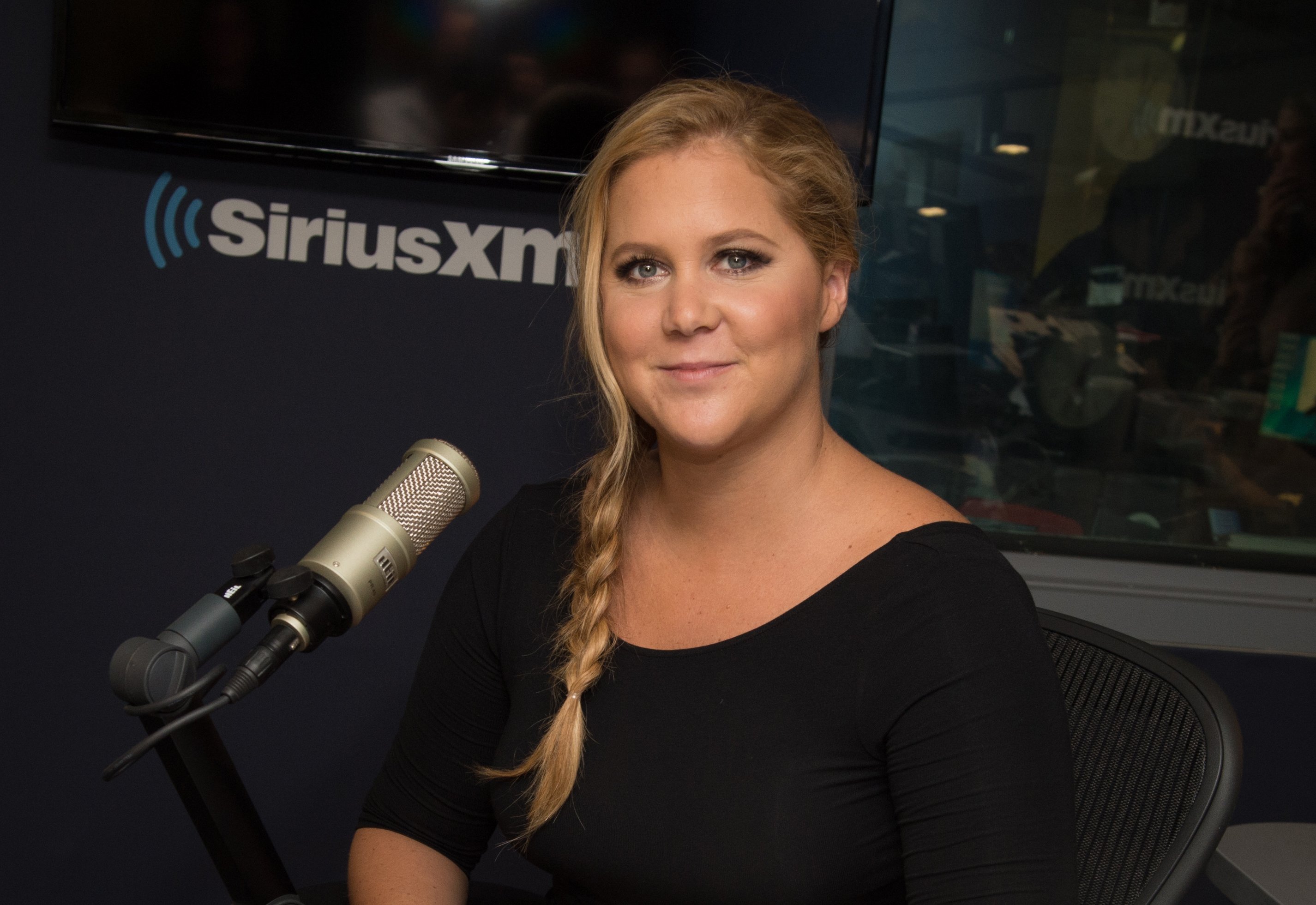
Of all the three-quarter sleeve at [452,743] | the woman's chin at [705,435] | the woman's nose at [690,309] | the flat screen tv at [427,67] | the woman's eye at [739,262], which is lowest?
the three-quarter sleeve at [452,743]

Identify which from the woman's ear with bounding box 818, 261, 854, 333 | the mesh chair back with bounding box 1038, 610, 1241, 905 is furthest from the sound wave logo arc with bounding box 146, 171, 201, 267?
the mesh chair back with bounding box 1038, 610, 1241, 905

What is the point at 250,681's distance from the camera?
0.86m

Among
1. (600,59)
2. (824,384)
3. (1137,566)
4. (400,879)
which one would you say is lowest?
(400,879)

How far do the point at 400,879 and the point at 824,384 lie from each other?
108 cm

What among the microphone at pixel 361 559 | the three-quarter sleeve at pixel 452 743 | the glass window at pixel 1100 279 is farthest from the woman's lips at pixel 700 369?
the glass window at pixel 1100 279

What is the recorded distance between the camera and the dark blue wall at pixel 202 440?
1870mm

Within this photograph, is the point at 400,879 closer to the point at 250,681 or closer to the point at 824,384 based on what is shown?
the point at 250,681

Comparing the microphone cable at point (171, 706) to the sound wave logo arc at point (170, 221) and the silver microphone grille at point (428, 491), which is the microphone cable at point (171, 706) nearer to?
the silver microphone grille at point (428, 491)

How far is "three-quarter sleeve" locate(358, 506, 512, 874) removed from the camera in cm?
145

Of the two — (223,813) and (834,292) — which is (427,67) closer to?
(834,292)

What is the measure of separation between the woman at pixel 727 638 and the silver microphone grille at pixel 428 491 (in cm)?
33

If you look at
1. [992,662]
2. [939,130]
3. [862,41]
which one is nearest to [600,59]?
[862,41]

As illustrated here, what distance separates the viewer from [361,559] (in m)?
0.96

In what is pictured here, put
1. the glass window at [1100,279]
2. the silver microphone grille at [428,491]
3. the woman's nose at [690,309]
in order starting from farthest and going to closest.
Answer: the glass window at [1100,279], the woman's nose at [690,309], the silver microphone grille at [428,491]
